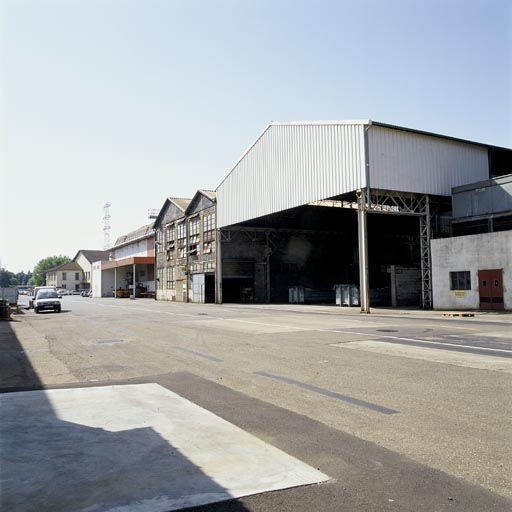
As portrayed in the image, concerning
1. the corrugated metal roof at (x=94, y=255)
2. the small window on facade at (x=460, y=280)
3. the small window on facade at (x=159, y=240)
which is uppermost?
the corrugated metal roof at (x=94, y=255)

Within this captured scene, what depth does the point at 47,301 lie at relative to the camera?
33969 mm

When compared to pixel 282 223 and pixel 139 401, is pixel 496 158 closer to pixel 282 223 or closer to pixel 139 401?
pixel 282 223

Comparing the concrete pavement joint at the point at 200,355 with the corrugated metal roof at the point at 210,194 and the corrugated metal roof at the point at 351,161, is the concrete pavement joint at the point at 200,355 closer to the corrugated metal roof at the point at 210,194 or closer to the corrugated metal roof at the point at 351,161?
the corrugated metal roof at the point at 351,161

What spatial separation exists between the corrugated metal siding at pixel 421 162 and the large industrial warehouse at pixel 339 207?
Result: 2.5 inches

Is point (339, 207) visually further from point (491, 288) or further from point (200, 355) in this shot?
point (200, 355)

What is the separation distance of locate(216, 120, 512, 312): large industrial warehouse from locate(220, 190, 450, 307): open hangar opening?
11 cm

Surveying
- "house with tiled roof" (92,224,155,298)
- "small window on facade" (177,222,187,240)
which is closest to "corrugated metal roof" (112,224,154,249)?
"house with tiled roof" (92,224,155,298)

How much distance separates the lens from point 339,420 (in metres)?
5.95

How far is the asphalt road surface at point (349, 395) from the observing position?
3938 mm

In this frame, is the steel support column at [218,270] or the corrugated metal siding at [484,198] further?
the steel support column at [218,270]

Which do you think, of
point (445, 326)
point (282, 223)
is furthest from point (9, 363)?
point (282, 223)

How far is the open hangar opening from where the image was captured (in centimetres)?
4594

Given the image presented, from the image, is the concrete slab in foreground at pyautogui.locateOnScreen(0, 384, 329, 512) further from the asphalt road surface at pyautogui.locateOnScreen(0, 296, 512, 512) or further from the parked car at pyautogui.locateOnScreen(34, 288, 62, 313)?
the parked car at pyautogui.locateOnScreen(34, 288, 62, 313)

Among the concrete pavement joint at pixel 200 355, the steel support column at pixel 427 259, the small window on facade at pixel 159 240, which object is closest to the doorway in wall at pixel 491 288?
the steel support column at pixel 427 259
